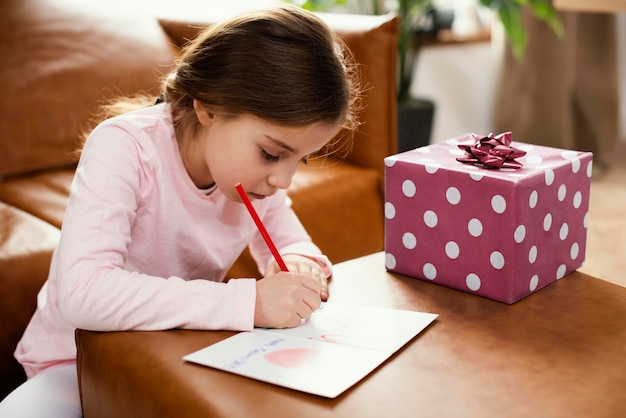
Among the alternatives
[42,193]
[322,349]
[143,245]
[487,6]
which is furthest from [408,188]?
[487,6]

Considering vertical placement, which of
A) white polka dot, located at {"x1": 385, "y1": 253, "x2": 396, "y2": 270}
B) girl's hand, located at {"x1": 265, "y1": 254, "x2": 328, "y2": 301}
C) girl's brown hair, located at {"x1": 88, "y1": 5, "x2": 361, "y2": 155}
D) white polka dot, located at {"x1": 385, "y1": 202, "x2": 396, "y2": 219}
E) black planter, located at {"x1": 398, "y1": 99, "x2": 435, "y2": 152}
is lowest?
black planter, located at {"x1": 398, "y1": 99, "x2": 435, "y2": 152}

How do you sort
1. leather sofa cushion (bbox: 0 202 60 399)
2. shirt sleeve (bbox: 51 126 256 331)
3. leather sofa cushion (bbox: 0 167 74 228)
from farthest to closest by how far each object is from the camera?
1. leather sofa cushion (bbox: 0 167 74 228)
2. leather sofa cushion (bbox: 0 202 60 399)
3. shirt sleeve (bbox: 51 126 256 331)

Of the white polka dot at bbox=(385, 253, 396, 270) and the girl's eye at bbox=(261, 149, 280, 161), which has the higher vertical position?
the girl's eye at bbox=(261, 149, 280, 161)

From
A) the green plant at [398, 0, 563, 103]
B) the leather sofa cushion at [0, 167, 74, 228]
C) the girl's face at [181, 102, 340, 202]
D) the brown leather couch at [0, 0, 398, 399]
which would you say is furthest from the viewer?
the green plant at [398, 0, 563, 103]

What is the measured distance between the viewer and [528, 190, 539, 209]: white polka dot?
887 millimetres

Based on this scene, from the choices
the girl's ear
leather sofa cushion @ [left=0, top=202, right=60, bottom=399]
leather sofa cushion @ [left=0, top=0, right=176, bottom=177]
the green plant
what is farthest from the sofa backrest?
the green plant

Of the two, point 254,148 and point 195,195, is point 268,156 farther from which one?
point 195,195

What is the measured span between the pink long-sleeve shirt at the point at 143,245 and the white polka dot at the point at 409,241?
5.0 inches

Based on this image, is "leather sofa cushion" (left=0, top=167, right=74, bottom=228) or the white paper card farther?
"leather sofa cushion" (left=0, top=167, right=74, bottom=228)

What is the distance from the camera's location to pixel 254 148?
0.96m

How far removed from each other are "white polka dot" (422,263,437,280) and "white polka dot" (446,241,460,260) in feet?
Result: 0.11

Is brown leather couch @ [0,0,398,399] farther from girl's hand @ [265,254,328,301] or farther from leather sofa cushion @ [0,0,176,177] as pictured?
girl's hand @ [265,254,328,301]

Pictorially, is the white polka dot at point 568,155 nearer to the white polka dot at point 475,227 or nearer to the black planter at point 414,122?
the white polka dot at point 475,227

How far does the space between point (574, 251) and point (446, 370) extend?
13.7 inches
